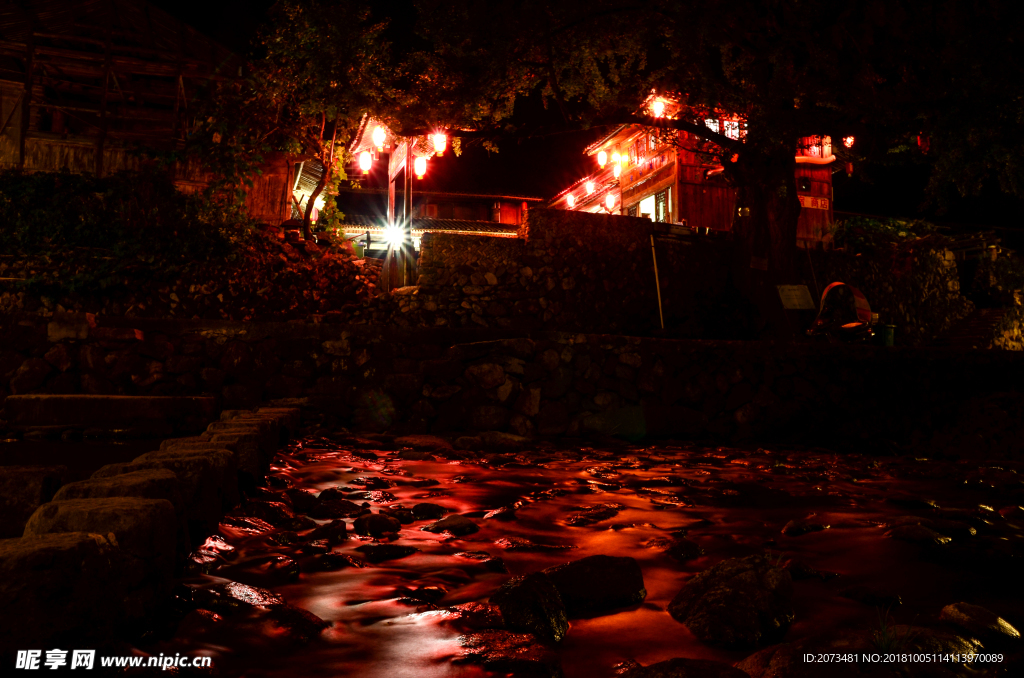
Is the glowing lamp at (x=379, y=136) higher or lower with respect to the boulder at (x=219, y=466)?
higher

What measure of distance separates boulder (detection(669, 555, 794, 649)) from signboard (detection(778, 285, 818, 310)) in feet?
32.9

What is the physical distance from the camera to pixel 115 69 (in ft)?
50.3

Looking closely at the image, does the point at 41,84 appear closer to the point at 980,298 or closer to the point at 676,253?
the point at 676,253

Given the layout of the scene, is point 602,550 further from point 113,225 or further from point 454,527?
point 113,225

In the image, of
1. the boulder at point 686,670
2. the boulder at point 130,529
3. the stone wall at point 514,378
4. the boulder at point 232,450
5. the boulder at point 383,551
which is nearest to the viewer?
the boulder at point 686,670

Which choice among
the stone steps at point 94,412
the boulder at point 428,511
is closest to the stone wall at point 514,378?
the stone steps at point 94,412

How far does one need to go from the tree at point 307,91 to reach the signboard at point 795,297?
7.78m

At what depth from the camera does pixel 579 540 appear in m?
3.04

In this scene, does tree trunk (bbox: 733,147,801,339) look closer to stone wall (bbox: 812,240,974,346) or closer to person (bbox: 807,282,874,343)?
person (bbox: 807,282,874,343)

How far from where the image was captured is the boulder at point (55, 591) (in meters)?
1.33

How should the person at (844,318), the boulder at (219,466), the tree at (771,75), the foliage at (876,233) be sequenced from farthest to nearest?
1. the foliage at (876,233)
2. the person at (844,318)
3. the tree at (771,75)
4. the boulder at (219,466)

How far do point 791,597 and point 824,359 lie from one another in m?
7.12

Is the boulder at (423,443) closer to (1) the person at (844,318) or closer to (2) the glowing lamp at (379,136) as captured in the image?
(1) the person at (844,318)

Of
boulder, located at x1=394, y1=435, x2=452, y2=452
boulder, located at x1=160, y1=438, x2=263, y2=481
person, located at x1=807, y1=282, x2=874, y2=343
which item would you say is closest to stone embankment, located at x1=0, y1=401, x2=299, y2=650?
boulder, located at x1=160, y1=438, x2=263, y2=481
